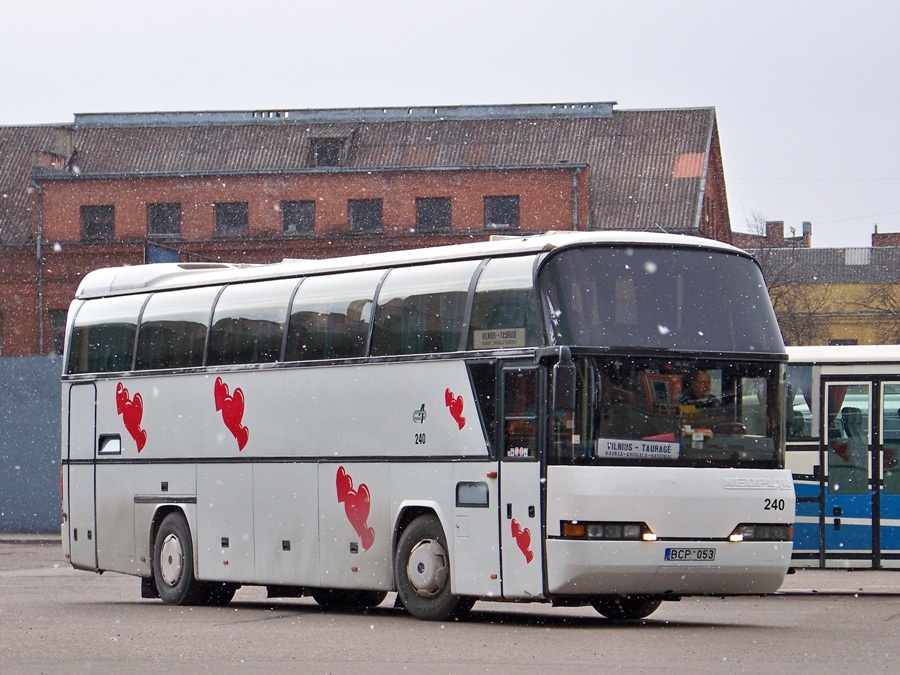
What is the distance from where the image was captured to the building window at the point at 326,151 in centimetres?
6825

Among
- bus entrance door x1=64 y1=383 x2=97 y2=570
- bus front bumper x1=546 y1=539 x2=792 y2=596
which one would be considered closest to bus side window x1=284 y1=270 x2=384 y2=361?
bus front bumper x1=546 y1=539 x2=792 y2=596

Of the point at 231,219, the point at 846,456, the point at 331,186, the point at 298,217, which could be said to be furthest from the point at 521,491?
the point at 231,219

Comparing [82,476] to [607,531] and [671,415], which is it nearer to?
[607,531]

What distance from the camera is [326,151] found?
68.6 metres

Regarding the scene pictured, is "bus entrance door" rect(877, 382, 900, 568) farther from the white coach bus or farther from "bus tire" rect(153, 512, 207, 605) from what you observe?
"bus tire" rect(153, 512, 207, 605)

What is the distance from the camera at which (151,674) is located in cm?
1159

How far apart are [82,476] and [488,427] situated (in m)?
7.52

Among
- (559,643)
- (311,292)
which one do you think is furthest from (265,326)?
(559,643)

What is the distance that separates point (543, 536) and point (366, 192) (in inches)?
2061

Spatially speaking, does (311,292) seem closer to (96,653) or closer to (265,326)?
(265,326)

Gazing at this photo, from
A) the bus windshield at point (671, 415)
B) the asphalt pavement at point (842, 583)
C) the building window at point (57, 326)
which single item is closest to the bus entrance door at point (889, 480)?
the asphalt pavement at point (842, 583)

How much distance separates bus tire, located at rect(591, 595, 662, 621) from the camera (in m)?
16.6

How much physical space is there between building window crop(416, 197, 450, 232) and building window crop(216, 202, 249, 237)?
659 centimetres

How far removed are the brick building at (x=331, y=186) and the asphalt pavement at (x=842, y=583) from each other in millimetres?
38636
